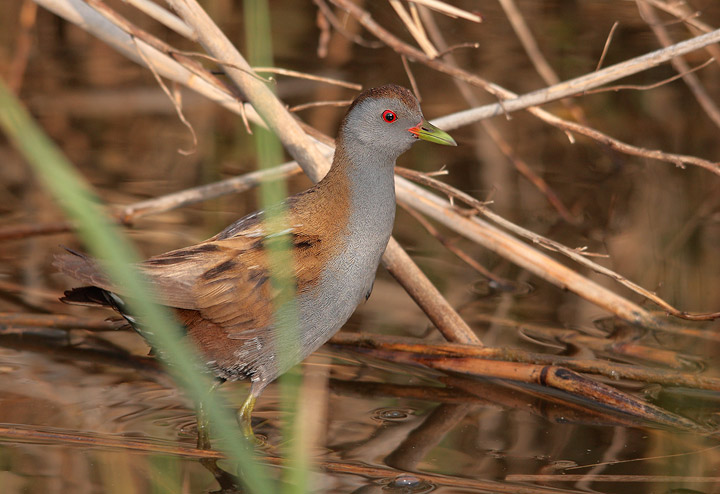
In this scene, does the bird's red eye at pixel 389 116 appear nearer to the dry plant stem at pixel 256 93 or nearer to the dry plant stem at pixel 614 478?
the dry plant stem at pixel 256 93

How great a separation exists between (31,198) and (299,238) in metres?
2.71

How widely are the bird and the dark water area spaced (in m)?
0.36

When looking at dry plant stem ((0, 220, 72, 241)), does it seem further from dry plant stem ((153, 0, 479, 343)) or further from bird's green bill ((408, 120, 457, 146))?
bird's green bill ((408, 120, 457, 146))

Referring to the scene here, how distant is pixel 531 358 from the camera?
3455mm

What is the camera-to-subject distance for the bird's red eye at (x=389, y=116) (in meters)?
3.06

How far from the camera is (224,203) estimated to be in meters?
5.17

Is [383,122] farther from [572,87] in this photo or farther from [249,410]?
[249,410]

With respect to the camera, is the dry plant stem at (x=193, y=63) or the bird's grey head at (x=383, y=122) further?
the dry plant stem at (x=193, y=63)

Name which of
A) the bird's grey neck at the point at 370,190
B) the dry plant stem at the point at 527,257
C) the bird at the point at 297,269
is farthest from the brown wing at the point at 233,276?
the dry plant stem at the point at 527,257

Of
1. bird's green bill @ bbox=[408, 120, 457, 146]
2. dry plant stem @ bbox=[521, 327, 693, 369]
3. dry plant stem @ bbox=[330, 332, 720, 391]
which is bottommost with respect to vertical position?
dry plant stem @ bbox=[330, 332, 720, 391]

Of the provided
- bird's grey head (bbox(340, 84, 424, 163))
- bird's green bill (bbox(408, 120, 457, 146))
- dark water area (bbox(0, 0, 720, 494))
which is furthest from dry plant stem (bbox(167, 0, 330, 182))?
dark water area (bbox(0, 0, 720, 494))

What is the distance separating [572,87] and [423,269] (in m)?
1.40

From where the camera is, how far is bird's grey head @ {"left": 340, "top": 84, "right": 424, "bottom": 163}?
3.05 metres

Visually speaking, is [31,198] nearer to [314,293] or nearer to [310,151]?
[310,151]
